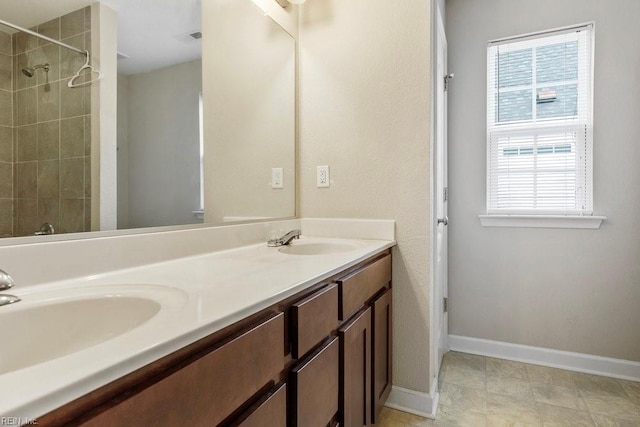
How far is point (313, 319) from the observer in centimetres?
90

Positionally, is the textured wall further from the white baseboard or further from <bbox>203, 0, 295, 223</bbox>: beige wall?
the white baseboard

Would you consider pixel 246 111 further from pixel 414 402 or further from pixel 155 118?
pixel 414 402

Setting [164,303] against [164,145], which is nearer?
[164,303]

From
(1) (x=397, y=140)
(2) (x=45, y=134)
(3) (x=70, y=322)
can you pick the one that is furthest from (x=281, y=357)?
(1) (x=397, y=140)

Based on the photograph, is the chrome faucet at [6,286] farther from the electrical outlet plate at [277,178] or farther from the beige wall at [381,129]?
the beige wall at [381,129]

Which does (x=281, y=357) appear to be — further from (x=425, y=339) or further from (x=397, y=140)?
(x=397, y=140)

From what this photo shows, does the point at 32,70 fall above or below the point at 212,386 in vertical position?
above

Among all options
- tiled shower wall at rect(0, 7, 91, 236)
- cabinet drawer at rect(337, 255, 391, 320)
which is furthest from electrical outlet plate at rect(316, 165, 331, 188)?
tiled shower wall at rect(0, 7, 91, 236)

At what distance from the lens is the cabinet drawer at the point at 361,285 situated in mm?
1108

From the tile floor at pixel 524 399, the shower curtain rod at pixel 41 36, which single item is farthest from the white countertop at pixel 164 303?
the tile floor at pixel 524 399

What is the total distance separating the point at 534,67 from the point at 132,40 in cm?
232

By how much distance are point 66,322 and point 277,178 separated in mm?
1251

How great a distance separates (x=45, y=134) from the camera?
0.85 meters

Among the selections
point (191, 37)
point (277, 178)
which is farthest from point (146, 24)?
point (277, 178)
